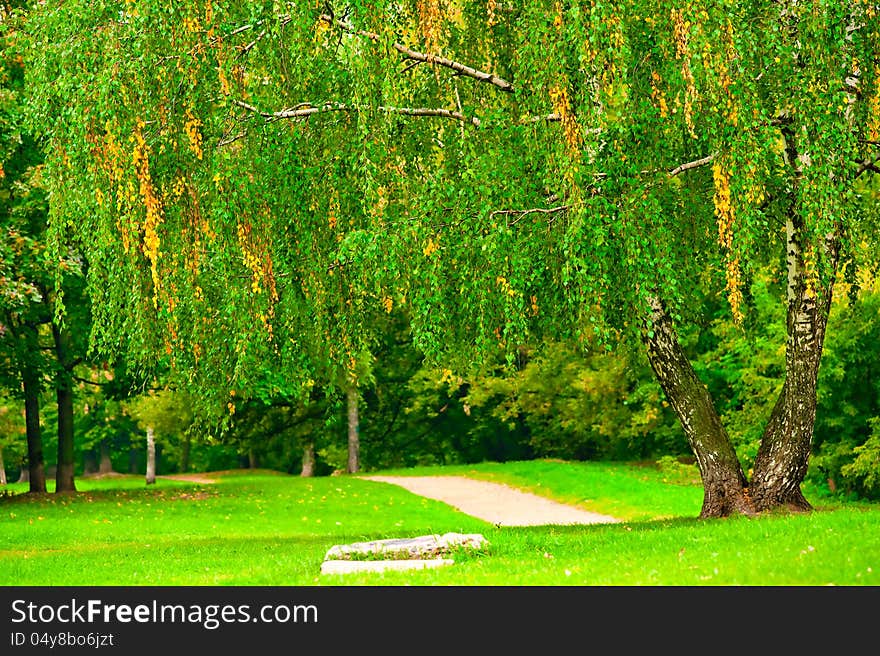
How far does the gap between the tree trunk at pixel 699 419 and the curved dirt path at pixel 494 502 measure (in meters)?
5.83

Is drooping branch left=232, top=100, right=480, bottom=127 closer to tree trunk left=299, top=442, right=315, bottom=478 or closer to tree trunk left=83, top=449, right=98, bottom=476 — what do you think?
tree trunk left=299, top=442, right=315, bottom=478

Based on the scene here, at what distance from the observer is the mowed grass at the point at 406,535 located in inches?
335

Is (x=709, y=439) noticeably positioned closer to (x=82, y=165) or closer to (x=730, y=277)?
(x=730, y=277)

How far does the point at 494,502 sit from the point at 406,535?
Answer: 1028 cm

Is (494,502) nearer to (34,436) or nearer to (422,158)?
(34,436)

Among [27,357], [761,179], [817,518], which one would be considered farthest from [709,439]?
[27,357]

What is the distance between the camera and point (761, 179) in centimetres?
1022

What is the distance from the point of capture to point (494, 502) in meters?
26.0

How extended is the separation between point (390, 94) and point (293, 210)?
2106mm

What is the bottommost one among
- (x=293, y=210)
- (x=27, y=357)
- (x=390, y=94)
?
(x=27, y=357)

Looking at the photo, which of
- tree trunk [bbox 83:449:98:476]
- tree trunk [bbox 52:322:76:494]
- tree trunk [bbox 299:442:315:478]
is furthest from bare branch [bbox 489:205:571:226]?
tree trunk [bbox 83:449:98:476]

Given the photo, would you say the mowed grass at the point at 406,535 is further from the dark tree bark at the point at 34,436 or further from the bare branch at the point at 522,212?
the bare branch at the point at 522,212

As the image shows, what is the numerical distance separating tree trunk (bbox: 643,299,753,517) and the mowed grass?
636mm

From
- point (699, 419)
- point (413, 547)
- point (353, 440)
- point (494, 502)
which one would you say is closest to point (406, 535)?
point (699, 419)
